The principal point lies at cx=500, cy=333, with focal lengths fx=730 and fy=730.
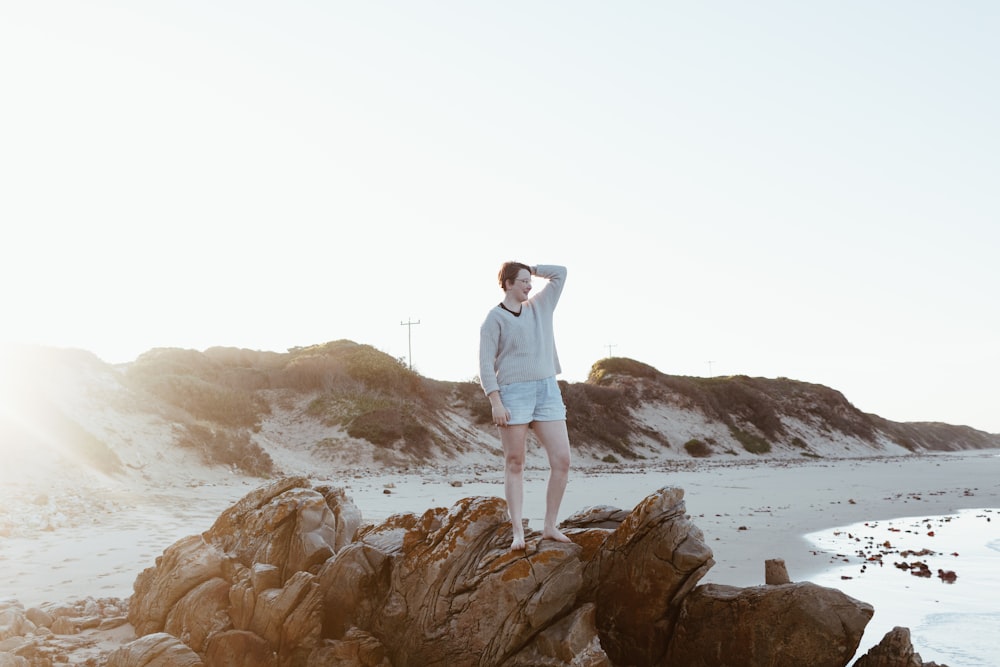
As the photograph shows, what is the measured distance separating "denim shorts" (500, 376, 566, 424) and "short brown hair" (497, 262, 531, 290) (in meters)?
0.95

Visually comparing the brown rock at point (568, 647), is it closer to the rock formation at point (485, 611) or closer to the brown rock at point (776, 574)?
the rock formation at point (485, 611)

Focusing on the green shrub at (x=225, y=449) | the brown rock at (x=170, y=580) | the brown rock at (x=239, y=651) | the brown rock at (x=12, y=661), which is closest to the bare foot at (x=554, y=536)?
the brown rock at (x=239, y=651)

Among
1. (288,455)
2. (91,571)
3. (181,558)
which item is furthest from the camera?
(288,455)

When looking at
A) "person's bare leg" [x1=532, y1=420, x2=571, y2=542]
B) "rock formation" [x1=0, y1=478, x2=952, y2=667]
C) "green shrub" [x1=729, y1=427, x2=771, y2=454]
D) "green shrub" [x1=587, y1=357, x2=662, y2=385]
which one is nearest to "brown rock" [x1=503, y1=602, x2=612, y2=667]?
"rock formation" [x1=0, y1=478, x2=952, y2=667]

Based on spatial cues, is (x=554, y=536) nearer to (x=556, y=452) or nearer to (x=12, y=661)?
(x=556, y=452)

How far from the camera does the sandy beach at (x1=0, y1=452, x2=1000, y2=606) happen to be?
9586 mm

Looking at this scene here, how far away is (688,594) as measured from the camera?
6543 millimetres

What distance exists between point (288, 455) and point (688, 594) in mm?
23379

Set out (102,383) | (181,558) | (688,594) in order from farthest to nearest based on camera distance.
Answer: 1. (102,383)
2. (181,558)
3. (688,594)

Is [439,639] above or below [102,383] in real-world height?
below

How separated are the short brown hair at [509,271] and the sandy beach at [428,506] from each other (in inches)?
218

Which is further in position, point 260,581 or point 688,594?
point 260,581

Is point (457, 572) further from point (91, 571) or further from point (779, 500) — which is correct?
point (779, 500)

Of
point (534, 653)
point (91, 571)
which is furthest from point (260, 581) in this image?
point (91, 571)
